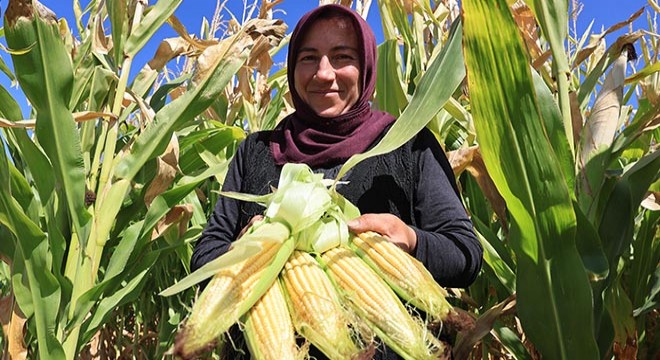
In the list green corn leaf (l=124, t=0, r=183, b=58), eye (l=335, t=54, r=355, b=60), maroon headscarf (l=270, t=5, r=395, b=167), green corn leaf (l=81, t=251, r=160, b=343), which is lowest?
green corn leaf (l=81, t=251, r=160, b=343)

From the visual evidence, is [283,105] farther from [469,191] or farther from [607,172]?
[607,172]

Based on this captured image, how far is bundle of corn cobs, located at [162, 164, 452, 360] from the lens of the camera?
0.84 meters

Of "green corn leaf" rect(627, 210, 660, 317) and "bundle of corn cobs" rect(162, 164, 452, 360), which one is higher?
"bundle of corn cobs" rect(162, 164, 452, 360)

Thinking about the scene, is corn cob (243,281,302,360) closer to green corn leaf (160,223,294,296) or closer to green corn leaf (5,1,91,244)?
green corn leaf (160,223,294,296)

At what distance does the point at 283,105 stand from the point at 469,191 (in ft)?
4.11

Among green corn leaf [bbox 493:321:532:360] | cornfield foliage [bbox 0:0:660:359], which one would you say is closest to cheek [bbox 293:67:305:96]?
cornfield foliage [bbox 0:0:660:359]

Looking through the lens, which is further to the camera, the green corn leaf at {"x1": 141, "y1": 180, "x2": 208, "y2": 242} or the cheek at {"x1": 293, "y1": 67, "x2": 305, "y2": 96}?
the green corn leaf at {"x1": 141, "y1": 180, "x2": 208, "y2": 242}

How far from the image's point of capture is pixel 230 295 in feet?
2.82

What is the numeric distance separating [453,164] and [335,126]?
0.36 m

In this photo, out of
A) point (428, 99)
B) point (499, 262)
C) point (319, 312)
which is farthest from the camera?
point (499, 262)

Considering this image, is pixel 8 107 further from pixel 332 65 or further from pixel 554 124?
pixel 554 124

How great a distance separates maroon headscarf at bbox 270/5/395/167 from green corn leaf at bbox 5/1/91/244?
1.56 ft

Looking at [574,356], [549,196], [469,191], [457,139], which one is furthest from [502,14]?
[457,139]

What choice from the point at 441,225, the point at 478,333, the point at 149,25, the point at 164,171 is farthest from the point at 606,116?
the point at 149,25
